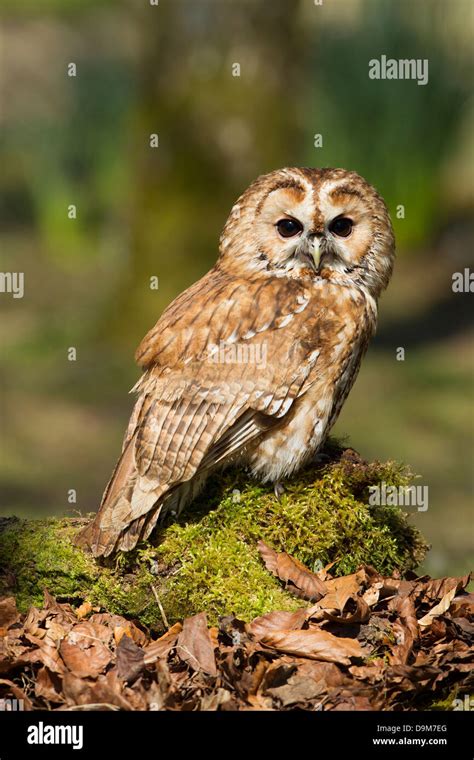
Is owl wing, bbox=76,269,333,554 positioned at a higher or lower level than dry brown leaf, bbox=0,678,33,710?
higher

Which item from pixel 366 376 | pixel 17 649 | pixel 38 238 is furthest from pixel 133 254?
pixel 17 649

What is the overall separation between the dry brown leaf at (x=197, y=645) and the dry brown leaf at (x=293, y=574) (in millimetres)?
347

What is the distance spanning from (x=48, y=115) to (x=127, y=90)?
55.9 inches

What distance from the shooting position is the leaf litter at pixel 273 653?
122 inches

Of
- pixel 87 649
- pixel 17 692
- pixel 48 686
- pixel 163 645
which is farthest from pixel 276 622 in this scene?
pixel 17 692

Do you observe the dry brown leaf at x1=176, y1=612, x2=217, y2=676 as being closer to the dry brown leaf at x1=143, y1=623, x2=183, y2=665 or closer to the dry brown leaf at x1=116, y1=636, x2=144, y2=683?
the dry brown leaf at x1=143, y1=623, x2=183, y2=665

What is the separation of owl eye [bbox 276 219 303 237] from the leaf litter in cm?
131

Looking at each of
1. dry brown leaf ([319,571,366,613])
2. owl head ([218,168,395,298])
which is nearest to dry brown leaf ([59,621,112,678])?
dry brown leaf ([319,571,366,613])

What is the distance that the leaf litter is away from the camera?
10.2 feet

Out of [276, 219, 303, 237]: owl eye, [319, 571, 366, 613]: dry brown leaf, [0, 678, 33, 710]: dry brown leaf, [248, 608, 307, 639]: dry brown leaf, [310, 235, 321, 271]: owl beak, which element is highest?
[276, 219, 303, 237]: owl eye

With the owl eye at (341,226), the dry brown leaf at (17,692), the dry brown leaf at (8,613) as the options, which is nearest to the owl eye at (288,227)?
the owl eye at (341,226)

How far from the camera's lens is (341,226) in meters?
3.78

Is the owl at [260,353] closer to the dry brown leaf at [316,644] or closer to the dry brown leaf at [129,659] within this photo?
the dry brown leaf at [129,659]

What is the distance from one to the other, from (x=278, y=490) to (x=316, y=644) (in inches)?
28.3
